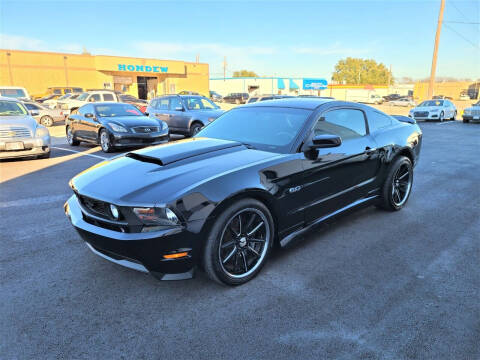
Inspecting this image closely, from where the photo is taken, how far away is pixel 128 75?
4809 cm

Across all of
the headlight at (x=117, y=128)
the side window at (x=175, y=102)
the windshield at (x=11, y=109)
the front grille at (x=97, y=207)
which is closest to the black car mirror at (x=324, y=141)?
the front grille at (x=97, y=207)

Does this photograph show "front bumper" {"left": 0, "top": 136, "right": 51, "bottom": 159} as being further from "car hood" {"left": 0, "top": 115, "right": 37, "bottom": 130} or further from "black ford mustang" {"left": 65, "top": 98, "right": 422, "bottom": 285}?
"black ford mustang" {"left": 65, "top": 98, "right": 422, "bottom": 285}

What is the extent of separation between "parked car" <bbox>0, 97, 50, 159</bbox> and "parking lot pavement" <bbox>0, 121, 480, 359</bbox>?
187 inches

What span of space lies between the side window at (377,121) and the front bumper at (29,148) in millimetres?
7819

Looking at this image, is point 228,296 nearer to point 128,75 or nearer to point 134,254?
point 134,254

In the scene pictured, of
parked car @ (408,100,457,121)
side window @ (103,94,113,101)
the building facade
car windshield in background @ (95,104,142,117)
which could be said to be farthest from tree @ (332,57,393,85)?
car windshield in background @ (95,104,142,117)

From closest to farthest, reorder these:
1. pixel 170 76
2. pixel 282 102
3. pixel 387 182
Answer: pixel 282 102
pixel 387 182
pixel 170 76

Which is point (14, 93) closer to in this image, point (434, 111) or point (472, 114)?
point (434, 111)

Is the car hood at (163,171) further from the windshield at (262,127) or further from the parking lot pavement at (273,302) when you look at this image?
the parking lot pavement at (273,302)

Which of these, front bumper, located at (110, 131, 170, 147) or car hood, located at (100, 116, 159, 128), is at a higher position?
car hood, located at (100, 116, 159, 128)

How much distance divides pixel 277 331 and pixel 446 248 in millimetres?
2404

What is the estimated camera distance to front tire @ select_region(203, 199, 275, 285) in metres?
2.84

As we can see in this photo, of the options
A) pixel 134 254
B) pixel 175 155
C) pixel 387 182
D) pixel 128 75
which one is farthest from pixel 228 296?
pixel 128 75

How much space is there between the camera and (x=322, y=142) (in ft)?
11.4
